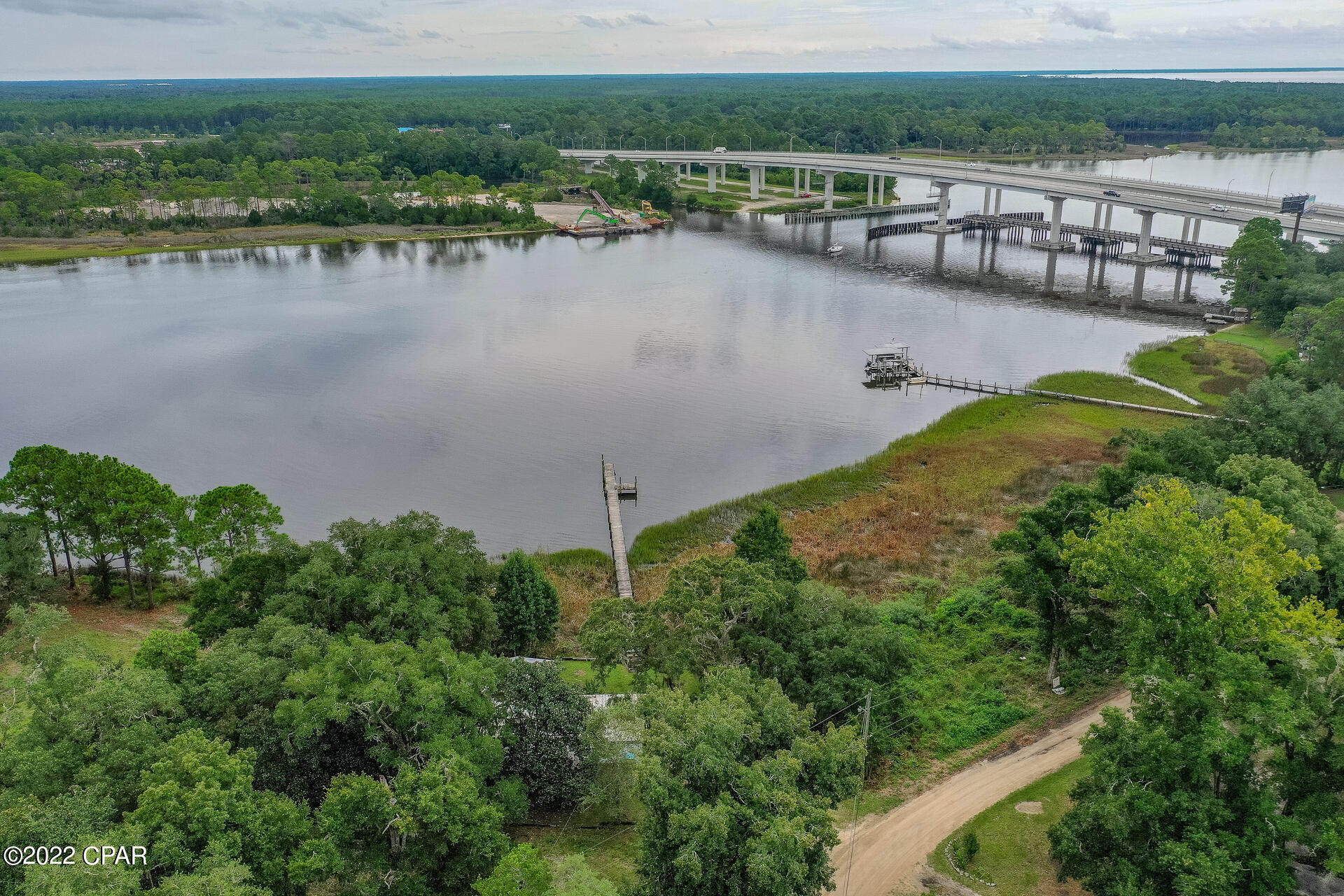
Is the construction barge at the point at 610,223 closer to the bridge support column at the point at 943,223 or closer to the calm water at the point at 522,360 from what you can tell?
the calm water at the point at 522,360

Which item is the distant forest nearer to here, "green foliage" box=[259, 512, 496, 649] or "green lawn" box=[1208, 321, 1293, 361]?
"green lawn" box=[1208, 321, 1293, 361]

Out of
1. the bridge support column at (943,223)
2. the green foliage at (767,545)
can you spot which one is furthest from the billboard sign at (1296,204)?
the green foliage at (767,545)

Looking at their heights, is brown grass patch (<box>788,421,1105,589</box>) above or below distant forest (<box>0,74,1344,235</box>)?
below

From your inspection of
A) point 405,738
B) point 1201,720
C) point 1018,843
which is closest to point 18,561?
point 405,738

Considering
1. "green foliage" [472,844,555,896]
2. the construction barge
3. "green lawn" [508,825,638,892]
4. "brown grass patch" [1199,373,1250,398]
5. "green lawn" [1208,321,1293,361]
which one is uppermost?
the construction barge

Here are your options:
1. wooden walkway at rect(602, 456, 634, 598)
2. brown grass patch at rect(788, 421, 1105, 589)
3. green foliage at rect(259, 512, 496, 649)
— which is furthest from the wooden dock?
brown grass patch at rect(788, 421, 1105, 589)

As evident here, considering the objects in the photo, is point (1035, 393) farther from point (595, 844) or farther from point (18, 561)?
point (18, 561)
